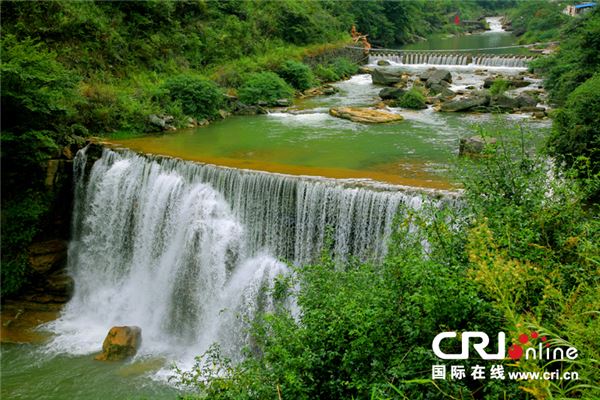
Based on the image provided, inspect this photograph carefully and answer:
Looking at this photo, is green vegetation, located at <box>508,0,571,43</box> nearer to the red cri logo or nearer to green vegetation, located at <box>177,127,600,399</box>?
green vegetation, located at <box>177,127,600,399</box>

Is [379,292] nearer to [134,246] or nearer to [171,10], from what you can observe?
[134,246]

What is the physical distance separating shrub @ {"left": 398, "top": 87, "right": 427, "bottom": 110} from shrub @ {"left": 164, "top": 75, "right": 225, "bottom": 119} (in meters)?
6.58

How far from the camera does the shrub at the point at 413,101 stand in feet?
61.9

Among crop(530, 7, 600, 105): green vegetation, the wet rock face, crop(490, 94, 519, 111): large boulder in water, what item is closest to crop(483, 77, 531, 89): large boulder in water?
crop(530, 7, 600, 105): green vegetation

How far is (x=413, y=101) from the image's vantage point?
18875 millimetres

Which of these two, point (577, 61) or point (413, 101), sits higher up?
point (577, 61)

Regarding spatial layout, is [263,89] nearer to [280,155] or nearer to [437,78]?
[280,155]

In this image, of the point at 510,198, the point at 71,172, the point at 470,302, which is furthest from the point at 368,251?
the point at 71,172

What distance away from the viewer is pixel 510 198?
6020 mm

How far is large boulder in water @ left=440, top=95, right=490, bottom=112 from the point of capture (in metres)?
18.2

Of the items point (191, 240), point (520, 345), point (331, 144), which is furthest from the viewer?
point (331, 144)

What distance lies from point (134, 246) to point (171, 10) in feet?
39.2

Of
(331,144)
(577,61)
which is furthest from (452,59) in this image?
(331,144)

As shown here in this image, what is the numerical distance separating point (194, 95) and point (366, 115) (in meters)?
5.58
